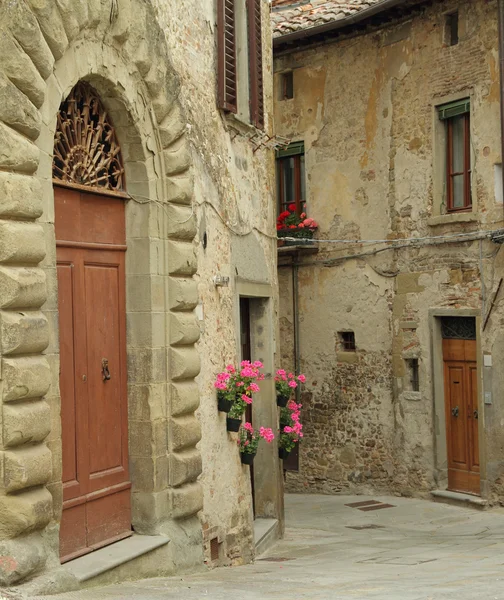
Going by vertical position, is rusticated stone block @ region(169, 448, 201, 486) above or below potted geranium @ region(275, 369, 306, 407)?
below

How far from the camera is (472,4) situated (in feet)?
44.9

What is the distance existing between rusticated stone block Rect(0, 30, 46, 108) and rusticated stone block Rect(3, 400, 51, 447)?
181 cm

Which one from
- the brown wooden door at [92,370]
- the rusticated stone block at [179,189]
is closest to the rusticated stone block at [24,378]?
the brown wooden door at [92,370]

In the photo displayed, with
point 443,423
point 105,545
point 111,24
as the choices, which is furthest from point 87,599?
point 443,423

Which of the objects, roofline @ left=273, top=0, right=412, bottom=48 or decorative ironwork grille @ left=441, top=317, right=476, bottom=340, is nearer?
decorative ironwork grille @ left=441, top=317, right=476, bottom=340

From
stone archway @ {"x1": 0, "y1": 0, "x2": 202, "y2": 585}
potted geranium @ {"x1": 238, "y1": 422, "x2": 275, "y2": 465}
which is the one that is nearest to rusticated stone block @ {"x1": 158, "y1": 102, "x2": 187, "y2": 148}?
stone archway @ {"x1": 0, "y1": 0, "x2": 202, "y2": 585}

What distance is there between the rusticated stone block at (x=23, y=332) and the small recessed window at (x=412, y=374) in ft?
31.0

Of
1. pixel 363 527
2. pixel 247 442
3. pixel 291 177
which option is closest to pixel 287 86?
pixel 291 177

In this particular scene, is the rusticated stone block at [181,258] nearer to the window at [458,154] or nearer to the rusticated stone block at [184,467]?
the rusticated stone block at [184,467]

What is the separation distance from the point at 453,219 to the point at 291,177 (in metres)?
3.52

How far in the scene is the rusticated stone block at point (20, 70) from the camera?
5.93m

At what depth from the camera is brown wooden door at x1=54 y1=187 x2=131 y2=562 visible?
6.93m

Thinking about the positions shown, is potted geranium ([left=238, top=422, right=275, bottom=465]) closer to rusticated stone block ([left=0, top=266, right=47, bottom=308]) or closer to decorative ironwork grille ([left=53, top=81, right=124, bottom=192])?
decorative ironwork grille ([left=53, top=81, right=124, bottom=192])

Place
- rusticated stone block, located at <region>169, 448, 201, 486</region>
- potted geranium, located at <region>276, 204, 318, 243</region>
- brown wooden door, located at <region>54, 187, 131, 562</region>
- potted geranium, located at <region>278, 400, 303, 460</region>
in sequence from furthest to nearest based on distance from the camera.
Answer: potted geranium, located at <region>276, 204, 318, 243</region>
potted geranium, located at <region>278, 400, 303, 460</region>
rusticated stone block, located at <region>169, 448, 201, 486</region>
brown wooden door, located at <region>54, 187, 131, 562</region>
